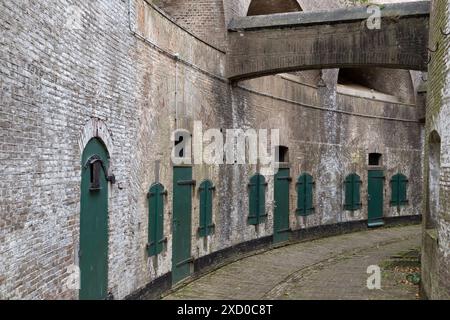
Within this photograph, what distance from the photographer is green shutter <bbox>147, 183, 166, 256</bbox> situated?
28.0 feet

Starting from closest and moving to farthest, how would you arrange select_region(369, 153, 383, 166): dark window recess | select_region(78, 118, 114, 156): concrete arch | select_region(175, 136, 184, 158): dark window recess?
1. select_region(78, 118, 114, 156): concrete arch
2. select_region(175, 136, 184, 158): dark window recess
3. select_region(369, 153, 383, 166): dark window recess

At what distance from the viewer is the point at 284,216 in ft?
47.9

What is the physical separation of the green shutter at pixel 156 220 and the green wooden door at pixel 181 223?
1.96 ft

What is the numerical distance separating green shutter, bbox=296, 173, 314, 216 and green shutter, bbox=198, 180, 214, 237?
4.80m

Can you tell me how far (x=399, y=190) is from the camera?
1895 centimetres

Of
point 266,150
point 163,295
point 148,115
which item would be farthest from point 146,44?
point 266,150

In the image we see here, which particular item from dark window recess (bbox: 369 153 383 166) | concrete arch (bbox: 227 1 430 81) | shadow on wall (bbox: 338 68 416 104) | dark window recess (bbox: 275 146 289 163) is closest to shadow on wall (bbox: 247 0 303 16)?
concrete arch (bbox: 227 1 430 81)

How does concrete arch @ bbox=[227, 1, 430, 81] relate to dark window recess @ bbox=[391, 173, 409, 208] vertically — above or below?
above

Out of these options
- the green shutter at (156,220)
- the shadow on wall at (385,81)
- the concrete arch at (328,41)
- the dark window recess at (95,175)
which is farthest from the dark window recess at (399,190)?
the dark window recess at (95,175)

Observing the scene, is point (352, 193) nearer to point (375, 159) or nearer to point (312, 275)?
point (375, 159)

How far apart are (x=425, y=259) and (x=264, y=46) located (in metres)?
5.75

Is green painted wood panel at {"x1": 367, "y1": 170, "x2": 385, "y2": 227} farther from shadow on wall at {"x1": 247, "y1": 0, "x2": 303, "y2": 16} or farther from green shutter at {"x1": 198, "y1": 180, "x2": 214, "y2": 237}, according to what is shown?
green shutter at {"x1": 198, "y1": 180, "x2": 214, "y2": 237}

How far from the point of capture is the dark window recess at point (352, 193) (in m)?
17.2

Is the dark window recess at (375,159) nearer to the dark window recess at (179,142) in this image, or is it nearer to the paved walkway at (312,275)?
the paved walkway at (312,275)
